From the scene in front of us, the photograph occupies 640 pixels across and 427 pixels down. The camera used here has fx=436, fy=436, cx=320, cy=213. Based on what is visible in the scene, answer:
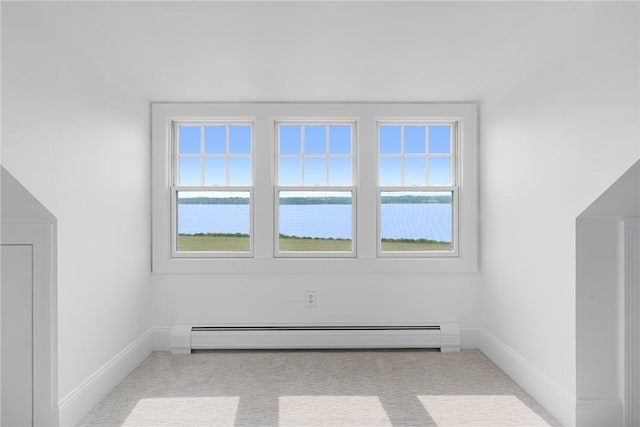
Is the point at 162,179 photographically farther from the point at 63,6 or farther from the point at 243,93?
the point at 63,6

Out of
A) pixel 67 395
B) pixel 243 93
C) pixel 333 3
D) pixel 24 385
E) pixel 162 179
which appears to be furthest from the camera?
pixel 162 179

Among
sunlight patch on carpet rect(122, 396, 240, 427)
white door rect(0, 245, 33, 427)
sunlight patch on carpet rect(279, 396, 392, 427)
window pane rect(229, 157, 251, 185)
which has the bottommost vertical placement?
sunlight patch on carpet rect(122, 396, 240, 427)

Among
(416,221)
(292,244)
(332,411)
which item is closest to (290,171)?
(292,244)

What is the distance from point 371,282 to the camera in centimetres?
418

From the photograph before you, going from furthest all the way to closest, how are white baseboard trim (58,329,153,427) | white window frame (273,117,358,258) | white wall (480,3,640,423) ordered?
1. white window frame (273,117,358,258)
2. white baseboard trim (58,329,153,427)
3. white wall (480,3,640,423)

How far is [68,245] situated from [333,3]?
2068 mm

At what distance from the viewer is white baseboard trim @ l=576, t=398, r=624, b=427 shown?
253 centimetres

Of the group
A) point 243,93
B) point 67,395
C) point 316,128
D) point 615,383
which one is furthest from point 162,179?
point 615,383

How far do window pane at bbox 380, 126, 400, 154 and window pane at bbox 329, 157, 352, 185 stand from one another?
384 mm

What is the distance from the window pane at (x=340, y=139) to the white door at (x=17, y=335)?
2708mm

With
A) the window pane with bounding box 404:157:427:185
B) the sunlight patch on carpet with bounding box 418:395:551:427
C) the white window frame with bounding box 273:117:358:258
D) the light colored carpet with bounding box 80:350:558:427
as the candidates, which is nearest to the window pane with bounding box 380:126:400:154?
the window pane with bounding box 404:157:427:185

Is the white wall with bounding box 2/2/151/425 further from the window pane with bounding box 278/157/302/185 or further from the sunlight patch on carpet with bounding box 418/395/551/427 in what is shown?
the sunlight patch on carpet with bounding box 418/395/551/427

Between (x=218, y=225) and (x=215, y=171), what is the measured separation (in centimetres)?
54

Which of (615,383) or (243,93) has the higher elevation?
(243,93)
